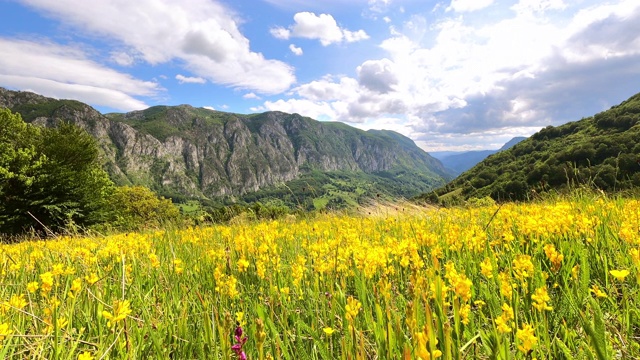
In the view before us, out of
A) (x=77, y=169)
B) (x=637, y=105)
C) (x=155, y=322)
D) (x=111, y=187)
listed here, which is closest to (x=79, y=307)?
(x=155, y=322)

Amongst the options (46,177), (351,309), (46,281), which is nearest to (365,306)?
(351,309)

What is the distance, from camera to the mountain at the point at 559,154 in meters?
47.2

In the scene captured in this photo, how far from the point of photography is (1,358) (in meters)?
1.55

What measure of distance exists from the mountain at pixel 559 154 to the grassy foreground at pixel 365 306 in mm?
31651

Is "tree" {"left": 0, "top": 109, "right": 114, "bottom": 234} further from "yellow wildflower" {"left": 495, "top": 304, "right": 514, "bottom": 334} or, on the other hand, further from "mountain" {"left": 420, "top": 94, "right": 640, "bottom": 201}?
"mountain" {"left": 420, "top": 94, "right": 640, "bottom": 201}

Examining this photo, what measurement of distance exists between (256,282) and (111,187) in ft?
152

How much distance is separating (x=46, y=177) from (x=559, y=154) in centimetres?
7864

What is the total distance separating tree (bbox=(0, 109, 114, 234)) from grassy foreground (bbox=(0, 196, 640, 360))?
30.6m

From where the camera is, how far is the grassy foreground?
4.98 ft

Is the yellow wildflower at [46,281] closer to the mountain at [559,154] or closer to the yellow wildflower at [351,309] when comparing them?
the yellow wildflower at [351,309]

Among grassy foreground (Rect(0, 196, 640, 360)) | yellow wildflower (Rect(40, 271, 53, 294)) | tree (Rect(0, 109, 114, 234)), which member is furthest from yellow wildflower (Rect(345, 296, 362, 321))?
tree (Rect(0, 109, 114, 234))

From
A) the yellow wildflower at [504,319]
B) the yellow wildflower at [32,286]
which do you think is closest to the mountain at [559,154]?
the yellow wildflower at [504,319]

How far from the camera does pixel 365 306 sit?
219cm

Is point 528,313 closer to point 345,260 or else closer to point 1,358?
point 345,260
